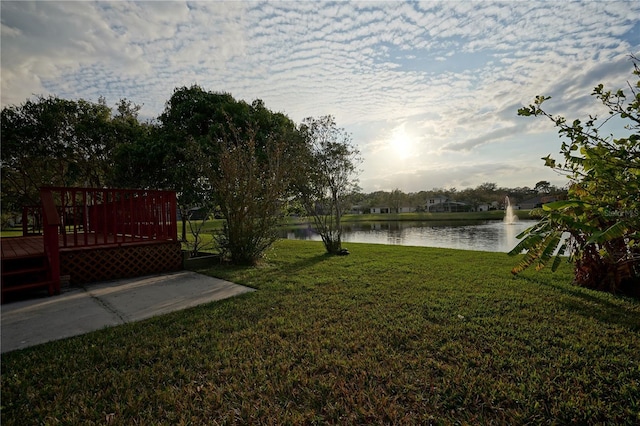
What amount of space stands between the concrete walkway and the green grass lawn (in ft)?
1.16

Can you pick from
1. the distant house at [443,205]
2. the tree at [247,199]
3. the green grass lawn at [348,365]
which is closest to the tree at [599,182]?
the green grass lawn at [348,365]

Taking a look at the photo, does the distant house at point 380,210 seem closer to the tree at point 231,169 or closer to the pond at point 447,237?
the pond at point 447,237

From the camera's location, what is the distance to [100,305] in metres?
4.25

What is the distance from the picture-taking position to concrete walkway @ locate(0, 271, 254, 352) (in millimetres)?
3344

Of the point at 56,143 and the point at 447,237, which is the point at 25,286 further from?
the point at 447,237

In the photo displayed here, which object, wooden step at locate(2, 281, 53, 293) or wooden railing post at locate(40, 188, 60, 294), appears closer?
wooden step at locate(2, 281, 53, 293)

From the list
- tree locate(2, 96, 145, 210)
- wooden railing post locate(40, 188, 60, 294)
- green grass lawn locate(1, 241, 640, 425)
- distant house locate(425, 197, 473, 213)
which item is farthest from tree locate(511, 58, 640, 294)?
distant house locate(425, 197, 473, 213)

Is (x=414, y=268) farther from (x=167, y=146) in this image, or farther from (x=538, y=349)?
(x=167, y=146)

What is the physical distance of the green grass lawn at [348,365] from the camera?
2.01m

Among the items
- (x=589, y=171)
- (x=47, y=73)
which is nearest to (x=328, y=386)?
(x=589, y=171)

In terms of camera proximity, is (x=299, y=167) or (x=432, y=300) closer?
(x=432, y=300)

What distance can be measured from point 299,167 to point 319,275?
3457 millimetres

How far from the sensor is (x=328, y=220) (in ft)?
32.5

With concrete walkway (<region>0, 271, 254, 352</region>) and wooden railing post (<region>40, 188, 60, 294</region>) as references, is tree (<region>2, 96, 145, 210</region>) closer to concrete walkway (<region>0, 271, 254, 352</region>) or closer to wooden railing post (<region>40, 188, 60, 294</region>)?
wooden railing post (<region>40, 188, 60, 294</region>)
